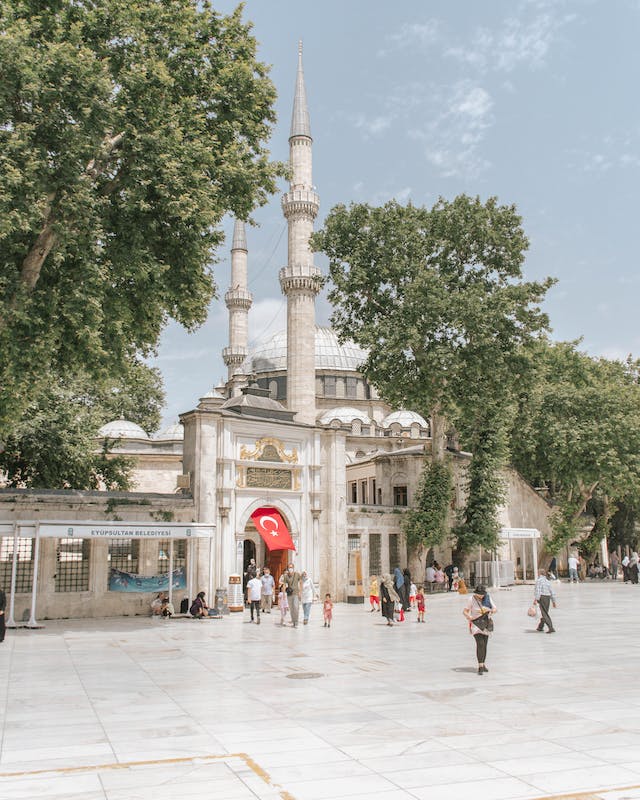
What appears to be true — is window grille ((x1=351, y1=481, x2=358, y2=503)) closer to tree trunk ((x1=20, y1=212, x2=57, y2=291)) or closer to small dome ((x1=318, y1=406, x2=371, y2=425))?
small dome ((x1=318, y1=406, x2=371, y2=425))

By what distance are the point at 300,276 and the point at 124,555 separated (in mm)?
21873

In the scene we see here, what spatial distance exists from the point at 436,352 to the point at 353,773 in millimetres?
23031

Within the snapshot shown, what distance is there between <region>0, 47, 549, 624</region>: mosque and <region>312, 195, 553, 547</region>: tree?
11.5 feet

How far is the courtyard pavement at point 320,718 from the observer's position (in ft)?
20.1

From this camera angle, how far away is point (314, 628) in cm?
1828

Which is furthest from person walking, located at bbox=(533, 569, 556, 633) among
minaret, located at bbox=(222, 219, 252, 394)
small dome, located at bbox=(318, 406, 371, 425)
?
minaret, located at bbox=(222, 219, 252, 394)

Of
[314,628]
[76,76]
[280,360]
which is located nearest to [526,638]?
[314,628]

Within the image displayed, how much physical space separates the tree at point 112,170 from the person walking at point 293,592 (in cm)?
688

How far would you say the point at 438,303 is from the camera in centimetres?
2825

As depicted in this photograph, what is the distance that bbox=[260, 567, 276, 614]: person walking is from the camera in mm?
22078

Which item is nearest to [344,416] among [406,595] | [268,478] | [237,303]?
[237,303]

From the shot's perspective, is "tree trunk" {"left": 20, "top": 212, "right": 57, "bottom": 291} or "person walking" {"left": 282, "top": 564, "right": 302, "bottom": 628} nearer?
"tree trunk" {"left": 20, "top": 212, "right": 57, "bottom": 291}

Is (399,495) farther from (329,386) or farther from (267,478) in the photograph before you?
(329,386)

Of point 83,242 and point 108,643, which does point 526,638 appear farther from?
point 83,242
